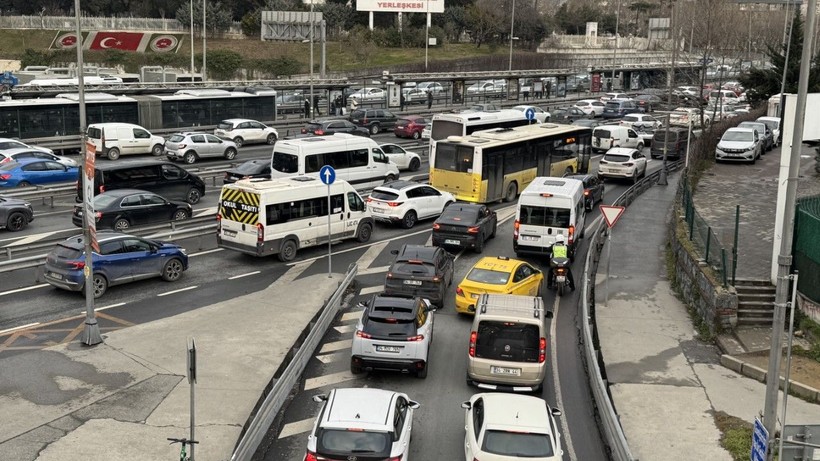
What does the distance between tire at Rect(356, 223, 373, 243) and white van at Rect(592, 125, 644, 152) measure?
24333 millimetres

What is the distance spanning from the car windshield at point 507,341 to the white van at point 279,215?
10402 mm

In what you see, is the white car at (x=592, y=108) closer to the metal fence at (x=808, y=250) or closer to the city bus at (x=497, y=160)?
the city bus at (x=497, y=160)

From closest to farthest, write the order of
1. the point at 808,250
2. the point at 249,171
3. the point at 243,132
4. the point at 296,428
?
1. the point at 296,428
2. the point at 808,250
3. the point at 249,171
4. the point at 243,132

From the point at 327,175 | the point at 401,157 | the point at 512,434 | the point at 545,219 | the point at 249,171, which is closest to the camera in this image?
the point at 512,434

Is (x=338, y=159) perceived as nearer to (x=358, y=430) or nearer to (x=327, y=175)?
(x=327, y=175)

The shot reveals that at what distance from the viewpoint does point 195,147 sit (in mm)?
42906

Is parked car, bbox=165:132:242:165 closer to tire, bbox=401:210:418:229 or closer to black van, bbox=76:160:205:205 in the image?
black van, bbox=76:160:205:205

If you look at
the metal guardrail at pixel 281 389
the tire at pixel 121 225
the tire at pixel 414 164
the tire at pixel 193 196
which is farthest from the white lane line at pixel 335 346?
the tire at pixel 414 164

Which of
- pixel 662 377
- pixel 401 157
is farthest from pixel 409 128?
pixel 662 377

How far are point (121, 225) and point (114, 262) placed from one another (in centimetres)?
577

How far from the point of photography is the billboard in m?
108

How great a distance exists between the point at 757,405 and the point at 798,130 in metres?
6.52

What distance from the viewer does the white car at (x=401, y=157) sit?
4069cm

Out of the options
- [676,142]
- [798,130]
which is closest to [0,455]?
[798,130]
